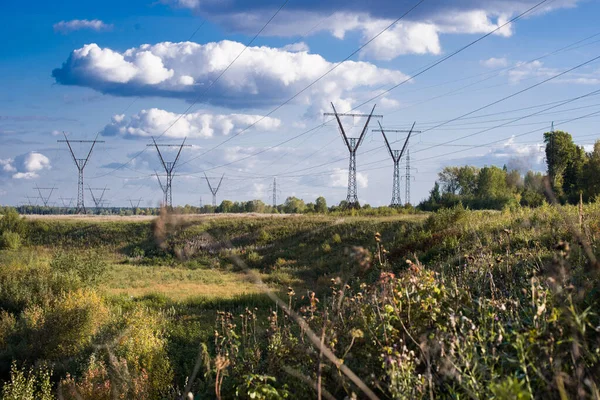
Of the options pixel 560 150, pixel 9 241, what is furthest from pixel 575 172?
pixel 9 241

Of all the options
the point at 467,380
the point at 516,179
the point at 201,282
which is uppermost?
the point at 516,179

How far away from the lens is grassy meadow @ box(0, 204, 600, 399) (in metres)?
4.16

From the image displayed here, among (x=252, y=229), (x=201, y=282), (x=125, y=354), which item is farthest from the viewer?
(x=252, y=229)

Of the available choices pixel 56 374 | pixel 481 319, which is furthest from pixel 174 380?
pixel 481 319

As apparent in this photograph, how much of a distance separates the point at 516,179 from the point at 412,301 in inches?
2929

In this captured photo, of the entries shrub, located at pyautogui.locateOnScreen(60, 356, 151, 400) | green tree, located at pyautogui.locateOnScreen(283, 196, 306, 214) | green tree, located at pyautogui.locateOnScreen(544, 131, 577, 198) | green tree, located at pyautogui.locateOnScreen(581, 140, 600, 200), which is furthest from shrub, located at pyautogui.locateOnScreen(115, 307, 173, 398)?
green tree, located at pyautogui.locateOnScreen(283, 196, 306, 214)

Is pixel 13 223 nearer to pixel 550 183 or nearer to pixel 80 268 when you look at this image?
pixel 80 268

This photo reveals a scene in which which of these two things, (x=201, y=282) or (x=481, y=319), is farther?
(x=201, y=282)

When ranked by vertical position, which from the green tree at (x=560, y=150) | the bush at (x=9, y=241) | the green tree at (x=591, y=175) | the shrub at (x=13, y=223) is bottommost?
the bush at (x=9, y=241)


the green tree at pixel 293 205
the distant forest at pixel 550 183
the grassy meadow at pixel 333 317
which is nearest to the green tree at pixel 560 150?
the distant forest at pixel 550 183

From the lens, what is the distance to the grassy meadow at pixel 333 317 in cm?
416

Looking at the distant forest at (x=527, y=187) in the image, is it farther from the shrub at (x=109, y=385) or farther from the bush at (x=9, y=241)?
the shrub at (x=109, y=385)

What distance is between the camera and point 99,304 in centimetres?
1554

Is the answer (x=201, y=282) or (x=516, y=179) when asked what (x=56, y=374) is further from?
(x=516, y=179)
